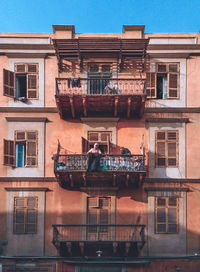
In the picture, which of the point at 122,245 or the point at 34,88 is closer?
the point at 122,245

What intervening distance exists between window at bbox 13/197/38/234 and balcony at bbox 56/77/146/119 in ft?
14.6

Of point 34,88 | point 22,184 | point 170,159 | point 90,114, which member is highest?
point 34,88

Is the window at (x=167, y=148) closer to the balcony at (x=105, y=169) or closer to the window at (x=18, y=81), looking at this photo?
the balcony at (x=105, y=169)

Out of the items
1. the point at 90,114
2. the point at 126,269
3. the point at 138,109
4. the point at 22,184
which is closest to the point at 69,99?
the point at 90,114

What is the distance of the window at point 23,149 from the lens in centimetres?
1636

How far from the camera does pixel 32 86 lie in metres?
17.0

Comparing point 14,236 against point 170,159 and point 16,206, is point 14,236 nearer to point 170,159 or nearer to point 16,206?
point 16,206

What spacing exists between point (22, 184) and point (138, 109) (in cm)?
666

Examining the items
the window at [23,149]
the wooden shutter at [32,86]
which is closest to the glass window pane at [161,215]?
the window at [23,149]

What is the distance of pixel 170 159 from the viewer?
16422 mm

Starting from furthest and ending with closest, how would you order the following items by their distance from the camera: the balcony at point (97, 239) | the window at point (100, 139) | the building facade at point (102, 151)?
1. the window at point (100, 139)
2. the building facade at point (102, 151)
3. the balcony at point (97, 239)

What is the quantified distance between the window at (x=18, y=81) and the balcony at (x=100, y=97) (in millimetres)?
1325

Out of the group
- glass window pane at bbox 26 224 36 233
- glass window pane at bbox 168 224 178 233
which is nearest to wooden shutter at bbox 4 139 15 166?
glass window pane at bbox 26 224 36 233

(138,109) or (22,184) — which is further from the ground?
(138,109)
